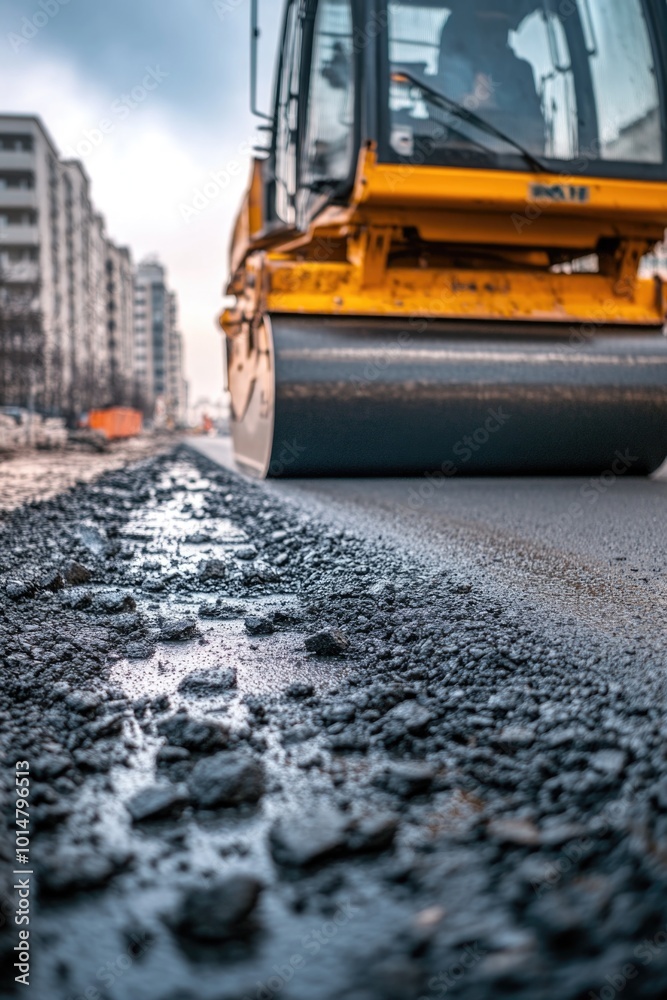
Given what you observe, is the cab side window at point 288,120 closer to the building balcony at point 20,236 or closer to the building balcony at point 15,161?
the building balcony at point 20,236

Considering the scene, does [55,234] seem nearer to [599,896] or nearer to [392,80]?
[392,80]

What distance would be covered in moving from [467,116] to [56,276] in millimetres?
57890

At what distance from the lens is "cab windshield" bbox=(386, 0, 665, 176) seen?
534 cm

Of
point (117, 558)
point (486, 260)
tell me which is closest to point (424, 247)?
point (486, 260)

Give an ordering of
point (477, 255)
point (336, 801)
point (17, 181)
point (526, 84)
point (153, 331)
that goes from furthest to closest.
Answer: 1. point (153, 331)
2. point (17, 181)
3. point (477, 255)
4. point (526, 84)
5. point (336, 801)

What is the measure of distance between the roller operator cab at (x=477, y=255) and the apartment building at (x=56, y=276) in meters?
19.1

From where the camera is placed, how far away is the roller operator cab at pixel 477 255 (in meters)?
5.27

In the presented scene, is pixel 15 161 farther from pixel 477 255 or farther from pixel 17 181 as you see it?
pixel 477 255

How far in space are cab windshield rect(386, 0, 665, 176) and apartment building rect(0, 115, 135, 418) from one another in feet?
63.0

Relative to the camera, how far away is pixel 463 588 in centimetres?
255

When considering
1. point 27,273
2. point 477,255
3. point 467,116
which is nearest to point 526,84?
point 467,116

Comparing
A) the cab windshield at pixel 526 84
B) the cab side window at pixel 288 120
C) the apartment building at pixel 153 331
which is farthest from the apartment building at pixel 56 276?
the apartment building at pixel 153 331

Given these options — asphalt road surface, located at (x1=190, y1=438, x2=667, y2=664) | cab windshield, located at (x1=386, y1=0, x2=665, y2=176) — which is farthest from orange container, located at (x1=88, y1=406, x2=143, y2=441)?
asphalt road surface, located at (x1=190, y1=438, x2=667, y2=664)

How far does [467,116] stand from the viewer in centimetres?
533
